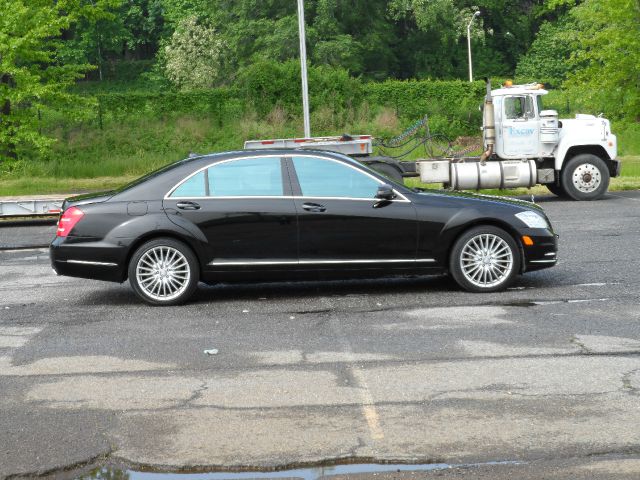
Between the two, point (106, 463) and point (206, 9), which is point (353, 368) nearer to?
point (106, 463)

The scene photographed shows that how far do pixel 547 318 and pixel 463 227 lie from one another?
1615mm

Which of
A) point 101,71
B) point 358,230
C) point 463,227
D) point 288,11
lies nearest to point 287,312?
point 358,230

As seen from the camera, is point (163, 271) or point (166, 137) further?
point (166, 137)

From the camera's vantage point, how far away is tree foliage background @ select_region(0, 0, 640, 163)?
30.7 meters

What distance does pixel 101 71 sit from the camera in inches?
3078

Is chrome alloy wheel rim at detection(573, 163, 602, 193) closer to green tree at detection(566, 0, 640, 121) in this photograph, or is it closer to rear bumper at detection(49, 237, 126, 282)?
green tree at detection(566, 0, 640, 121)

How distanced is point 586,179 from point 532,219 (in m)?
11.9

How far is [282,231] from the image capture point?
420 inches

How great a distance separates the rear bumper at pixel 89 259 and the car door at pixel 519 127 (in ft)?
44.6

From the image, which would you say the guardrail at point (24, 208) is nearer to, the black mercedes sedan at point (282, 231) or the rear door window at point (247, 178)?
the black mercedes sedan at point (282, 231)

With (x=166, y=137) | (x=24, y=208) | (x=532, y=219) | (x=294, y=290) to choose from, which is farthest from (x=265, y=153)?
(x=166, y=137)

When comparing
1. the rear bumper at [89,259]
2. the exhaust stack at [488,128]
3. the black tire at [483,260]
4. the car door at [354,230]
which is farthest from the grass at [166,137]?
the black tire at [483,260]

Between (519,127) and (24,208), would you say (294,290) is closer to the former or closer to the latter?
(24,208)

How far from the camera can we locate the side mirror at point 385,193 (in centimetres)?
1071
